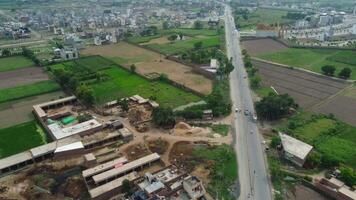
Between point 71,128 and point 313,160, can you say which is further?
point 71,128

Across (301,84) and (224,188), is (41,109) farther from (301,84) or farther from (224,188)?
(301,84)

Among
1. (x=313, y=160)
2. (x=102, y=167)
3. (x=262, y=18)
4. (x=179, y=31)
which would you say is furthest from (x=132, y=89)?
(x=262, y=18)

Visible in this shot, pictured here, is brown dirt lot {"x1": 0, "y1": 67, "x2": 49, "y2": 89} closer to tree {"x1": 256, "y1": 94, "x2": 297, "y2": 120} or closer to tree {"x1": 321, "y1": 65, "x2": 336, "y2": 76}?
tree {"x1": 256, "y1": 94, "x2": 297, "y2": 120}

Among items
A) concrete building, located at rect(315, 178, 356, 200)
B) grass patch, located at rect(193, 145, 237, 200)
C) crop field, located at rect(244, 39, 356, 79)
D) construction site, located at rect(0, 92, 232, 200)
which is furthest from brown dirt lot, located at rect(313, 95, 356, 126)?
grass patch, located at rect(193, 145, 237, 200)

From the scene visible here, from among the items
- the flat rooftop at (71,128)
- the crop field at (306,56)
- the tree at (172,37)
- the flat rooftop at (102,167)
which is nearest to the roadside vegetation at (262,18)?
the tree at (172,37)

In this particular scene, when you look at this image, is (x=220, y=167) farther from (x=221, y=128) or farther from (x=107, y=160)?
(x=107, y=160)

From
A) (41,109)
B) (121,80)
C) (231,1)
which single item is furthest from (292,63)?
(231,1)
